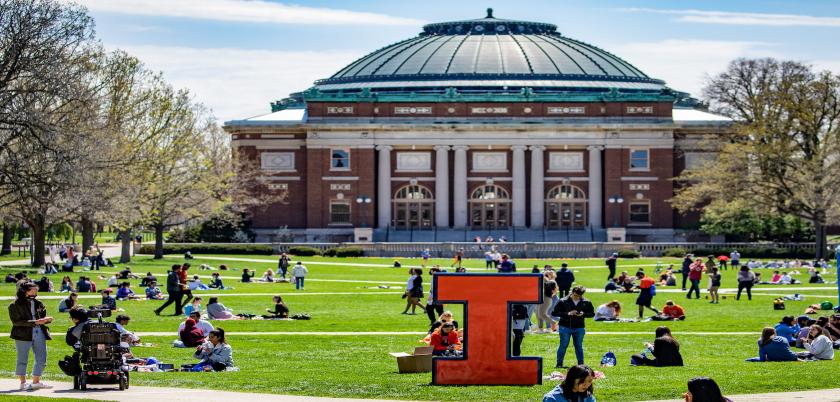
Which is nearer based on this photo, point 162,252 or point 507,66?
point 162,252

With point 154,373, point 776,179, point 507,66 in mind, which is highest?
point 507,66

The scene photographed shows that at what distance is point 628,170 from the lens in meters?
114

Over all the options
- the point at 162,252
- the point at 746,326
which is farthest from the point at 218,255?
the point at 746,326

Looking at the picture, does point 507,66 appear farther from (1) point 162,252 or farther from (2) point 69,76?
(2) point 69,76

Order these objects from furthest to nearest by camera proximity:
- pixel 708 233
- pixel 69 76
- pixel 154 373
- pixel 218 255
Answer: pixel 708 233, pixel 218 255, pixel 69 76, pixel 154 373

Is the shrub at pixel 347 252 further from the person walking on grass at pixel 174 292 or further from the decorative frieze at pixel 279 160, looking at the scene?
the person walking on grass at pixel 174 292

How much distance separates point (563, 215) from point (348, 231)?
16131mm

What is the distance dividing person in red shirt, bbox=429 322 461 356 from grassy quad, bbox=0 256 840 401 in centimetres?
101

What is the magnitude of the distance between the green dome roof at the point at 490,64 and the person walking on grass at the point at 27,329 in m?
94.9

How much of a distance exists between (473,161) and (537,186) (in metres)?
5.31

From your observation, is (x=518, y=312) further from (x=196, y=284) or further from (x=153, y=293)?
(x=196, y=284)

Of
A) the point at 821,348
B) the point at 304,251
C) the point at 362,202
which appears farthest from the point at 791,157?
the point at 821,348

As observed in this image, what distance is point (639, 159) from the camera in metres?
115

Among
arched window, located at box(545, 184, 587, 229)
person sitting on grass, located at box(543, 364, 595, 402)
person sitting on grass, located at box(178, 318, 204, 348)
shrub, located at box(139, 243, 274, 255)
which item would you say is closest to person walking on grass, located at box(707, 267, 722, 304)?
person sitting on grass, located at box(178, 318, 204, 348)
